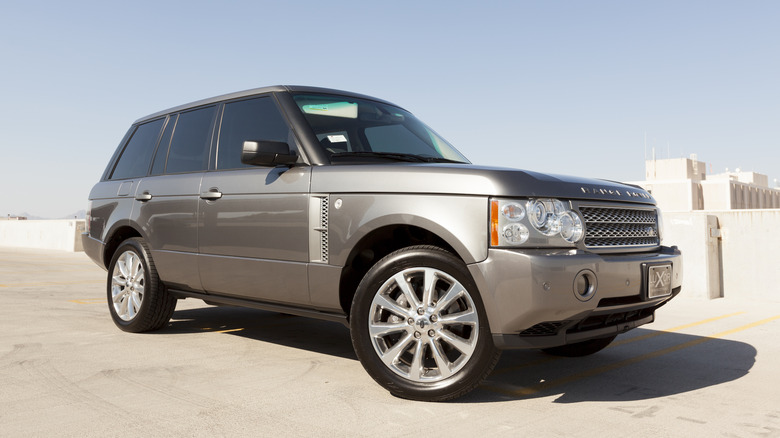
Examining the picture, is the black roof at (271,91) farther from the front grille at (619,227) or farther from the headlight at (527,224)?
the front grille at (619,227)

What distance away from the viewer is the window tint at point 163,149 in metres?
5.61

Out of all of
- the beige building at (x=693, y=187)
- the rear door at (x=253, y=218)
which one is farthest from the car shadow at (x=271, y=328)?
the beige building at (x=693, y=187)

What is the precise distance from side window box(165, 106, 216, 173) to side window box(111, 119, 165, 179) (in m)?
0.41

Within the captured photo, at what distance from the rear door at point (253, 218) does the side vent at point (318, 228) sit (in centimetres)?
5

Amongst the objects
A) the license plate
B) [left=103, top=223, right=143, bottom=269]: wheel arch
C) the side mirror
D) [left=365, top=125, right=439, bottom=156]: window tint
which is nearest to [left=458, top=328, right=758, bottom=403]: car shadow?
the license plate

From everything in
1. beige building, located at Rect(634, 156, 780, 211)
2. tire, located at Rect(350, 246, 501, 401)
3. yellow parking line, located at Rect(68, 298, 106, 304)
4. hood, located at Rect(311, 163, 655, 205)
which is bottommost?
yellow parking line, located at Rect(68, 298, 106, 304)

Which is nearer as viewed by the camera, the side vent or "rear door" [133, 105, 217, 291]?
the side vent

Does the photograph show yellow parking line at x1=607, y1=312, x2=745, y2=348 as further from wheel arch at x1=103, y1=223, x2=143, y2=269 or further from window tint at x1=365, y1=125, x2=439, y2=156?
wheel arch at x1=103, y1=223, x2=143, y2=269

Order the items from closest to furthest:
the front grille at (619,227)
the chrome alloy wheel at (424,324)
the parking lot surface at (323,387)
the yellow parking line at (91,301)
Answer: the parking lot surface at (323,387) < the chrome alloy wheel at (424,324) < the front grille at (619,227) < the yellow parking line at (91,301)

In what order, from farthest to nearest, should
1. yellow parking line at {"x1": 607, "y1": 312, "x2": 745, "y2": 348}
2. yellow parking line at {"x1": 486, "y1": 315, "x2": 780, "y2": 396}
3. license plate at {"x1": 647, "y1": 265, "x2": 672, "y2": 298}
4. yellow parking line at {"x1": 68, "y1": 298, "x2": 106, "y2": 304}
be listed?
yellow parking line at {"x1": 68, "y1": 298, "x2": 106, "y2": 304}, yellow parking line at {"x1": 607, "y1": 312, "x2": 745, "y2": 348}, yellow parking line at {"x1": 486, "y1": 315, "x2": 780, "y2": 396}, license plate at {"x1": 647, "y1": 265, "x2": 672, "y2": 298}

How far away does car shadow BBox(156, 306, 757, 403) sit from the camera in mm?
3771

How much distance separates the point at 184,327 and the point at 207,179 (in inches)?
75.5

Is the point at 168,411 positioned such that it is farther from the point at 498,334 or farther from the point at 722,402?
the point at 722,402

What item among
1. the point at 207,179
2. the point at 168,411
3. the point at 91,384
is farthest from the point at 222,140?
the point at 168,411
